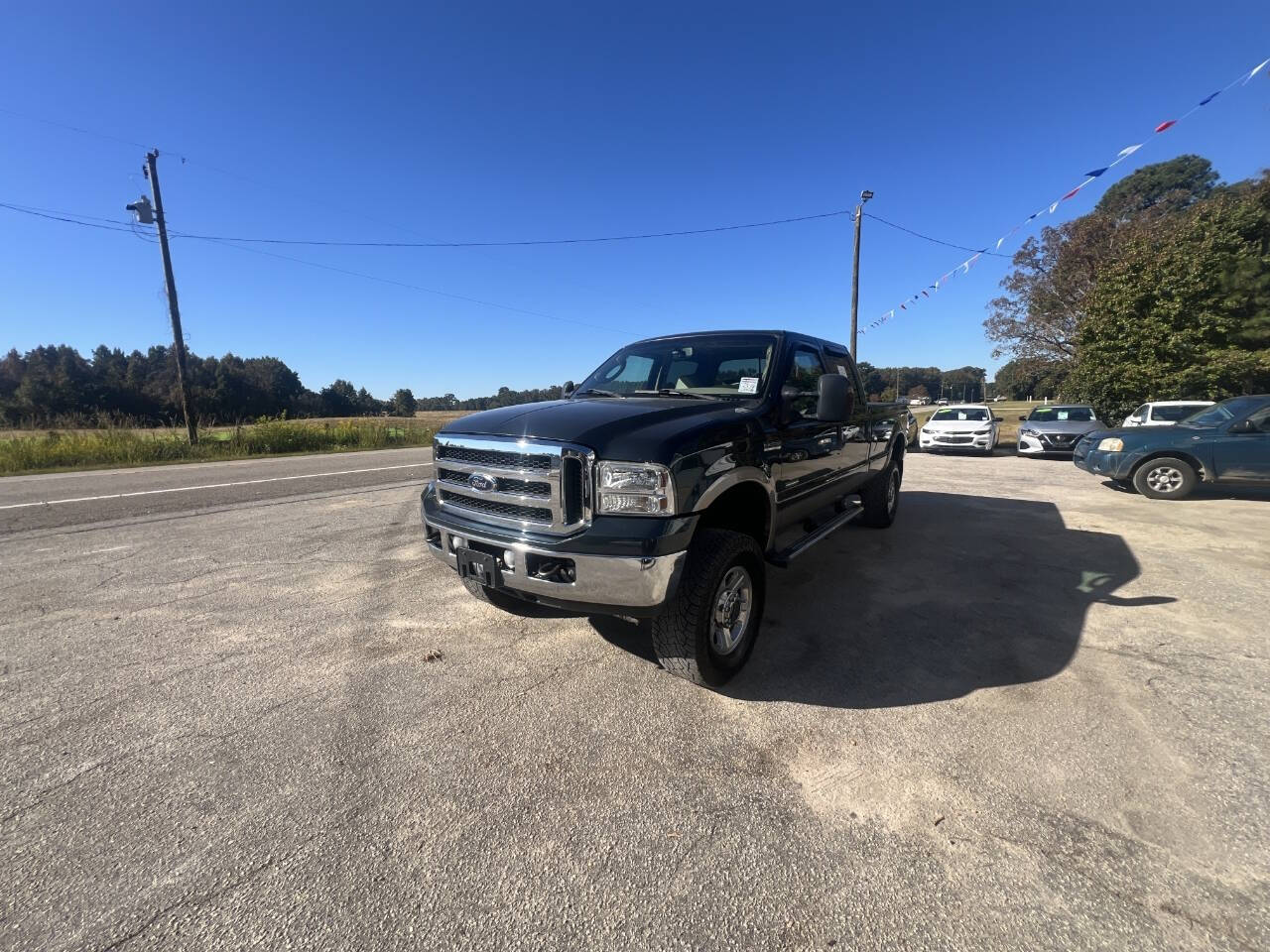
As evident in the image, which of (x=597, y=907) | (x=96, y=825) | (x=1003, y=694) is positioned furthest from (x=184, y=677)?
(x=1003, y=694)

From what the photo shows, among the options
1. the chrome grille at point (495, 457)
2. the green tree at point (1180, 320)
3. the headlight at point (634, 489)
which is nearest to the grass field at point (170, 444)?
the chrome grille at point (495, 457)

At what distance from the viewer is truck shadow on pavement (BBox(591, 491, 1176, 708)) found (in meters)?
2.80

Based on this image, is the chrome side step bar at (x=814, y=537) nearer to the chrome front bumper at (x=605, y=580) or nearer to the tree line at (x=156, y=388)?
the chrome front bumper at (x=605, y=580)

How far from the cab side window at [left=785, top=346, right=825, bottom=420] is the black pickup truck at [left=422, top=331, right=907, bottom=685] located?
0.03 m

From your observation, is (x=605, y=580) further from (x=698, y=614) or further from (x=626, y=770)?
(x=626, y=770)

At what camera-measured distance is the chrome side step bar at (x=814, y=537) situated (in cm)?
312

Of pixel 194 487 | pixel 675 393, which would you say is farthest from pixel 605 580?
pixel 194 487

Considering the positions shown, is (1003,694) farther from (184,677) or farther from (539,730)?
(184,677)

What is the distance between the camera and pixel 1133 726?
237 centimetres

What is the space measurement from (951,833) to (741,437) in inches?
72.9

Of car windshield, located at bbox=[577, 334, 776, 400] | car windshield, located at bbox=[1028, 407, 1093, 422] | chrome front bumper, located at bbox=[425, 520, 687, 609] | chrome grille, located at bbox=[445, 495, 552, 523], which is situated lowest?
chrome front bumper, located at bbox=[425, 520, 687, 609]

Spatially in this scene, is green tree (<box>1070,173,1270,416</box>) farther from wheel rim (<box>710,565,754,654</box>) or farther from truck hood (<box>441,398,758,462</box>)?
wheel rim (<box>710,565,754,654</box>)

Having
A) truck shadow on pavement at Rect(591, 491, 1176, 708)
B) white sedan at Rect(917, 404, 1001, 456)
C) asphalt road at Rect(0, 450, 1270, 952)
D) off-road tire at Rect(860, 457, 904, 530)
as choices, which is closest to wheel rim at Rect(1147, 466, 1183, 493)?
truck shadow on pavement at Rect(591, 491, 1176, 708)

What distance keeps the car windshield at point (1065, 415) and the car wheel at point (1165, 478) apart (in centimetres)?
727
